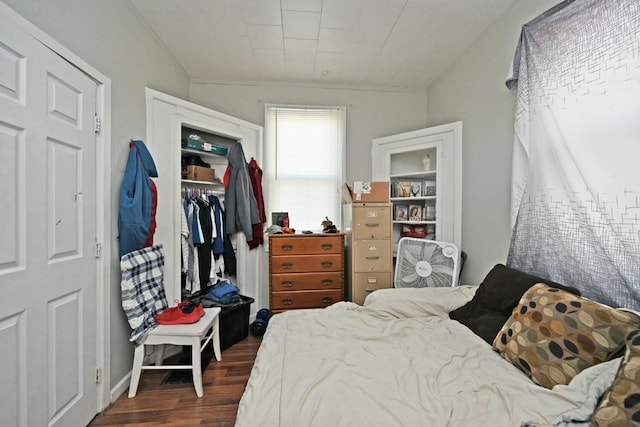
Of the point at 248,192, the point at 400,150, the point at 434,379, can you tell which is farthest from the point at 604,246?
the point at 248,192

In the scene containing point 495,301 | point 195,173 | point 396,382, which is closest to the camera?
point 396,382

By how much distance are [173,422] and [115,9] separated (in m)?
2.55

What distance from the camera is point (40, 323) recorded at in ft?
3.87

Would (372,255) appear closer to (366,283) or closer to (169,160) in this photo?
(366,283)

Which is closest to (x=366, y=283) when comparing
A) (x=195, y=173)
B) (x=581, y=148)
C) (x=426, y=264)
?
(x=426, y=264)

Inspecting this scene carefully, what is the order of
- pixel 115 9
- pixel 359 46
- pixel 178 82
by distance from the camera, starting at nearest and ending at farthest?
pixel 115 9 → pixel 359 46 → pixel 178 82

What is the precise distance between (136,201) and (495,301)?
2277 mm

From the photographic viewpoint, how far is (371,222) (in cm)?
261

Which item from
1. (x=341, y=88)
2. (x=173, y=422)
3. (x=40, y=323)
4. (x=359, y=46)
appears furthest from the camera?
(x=341, y=88)

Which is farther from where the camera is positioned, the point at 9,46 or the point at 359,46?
the point at 359,46

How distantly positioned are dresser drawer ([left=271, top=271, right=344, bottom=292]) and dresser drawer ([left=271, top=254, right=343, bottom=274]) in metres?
0.05

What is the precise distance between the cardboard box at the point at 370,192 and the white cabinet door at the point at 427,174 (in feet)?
1.47

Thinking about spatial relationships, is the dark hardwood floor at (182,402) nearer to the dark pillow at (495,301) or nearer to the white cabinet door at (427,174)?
the dark pillow at (495,301)

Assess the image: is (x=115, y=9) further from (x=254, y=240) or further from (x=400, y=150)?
(x=400, y=150)
